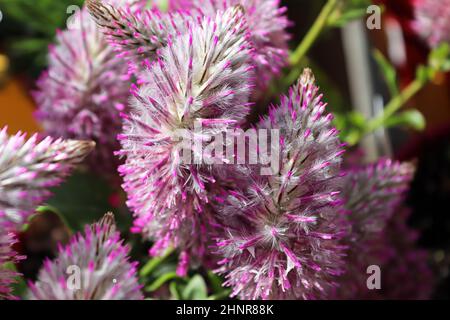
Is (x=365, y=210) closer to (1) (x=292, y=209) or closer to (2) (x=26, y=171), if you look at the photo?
(1) (x=292, y=209)

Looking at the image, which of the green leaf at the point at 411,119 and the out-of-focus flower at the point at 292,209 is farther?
the green leaf at the point at 411,119

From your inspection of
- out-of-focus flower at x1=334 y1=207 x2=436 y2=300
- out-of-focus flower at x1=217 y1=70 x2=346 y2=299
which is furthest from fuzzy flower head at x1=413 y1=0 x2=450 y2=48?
out-of-focus flower at x1=217 y1=70 x2=346 y2=299

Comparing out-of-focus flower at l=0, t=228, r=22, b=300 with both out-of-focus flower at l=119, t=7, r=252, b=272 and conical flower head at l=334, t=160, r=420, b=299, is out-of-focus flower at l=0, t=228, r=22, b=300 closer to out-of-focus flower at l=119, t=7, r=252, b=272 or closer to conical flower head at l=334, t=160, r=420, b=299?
out-of-focus flower at l=119, t=7, r=252, b=272

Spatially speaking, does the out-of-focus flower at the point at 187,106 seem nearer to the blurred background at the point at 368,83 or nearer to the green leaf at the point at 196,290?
the green leaf at the point at 196,290

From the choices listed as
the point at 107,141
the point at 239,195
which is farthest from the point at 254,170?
the point at 107,141

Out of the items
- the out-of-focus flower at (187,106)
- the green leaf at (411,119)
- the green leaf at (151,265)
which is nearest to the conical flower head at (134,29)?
the out-of-focus flower at (187,106)
